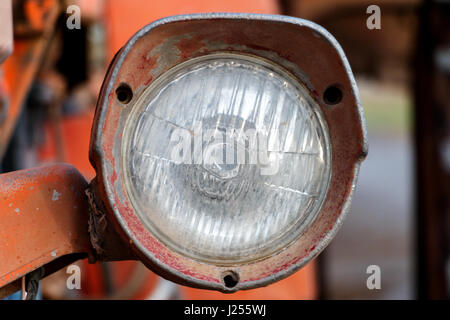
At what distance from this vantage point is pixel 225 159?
669mm

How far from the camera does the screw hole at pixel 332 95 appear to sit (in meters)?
0.68

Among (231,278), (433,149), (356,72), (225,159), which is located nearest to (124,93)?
(225,159)

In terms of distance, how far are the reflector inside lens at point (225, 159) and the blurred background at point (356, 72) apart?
26.5 inches

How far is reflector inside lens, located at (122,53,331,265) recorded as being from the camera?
2.18 ft

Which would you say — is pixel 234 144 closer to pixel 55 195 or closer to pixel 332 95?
pixel 332 95

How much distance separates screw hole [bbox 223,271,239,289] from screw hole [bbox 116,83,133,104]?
0.78ft

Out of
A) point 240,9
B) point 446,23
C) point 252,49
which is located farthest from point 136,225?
point 446,23

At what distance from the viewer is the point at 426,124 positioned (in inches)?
123

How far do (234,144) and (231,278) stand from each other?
161 mm

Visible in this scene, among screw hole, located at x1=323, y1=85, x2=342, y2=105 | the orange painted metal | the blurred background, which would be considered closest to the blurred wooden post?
the blurred background

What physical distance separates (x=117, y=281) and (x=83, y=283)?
1.36 ft

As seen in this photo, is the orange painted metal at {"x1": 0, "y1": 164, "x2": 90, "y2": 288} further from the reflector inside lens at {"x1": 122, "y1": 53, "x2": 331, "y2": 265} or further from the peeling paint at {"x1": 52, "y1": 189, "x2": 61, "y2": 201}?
the reflector inside lens at {"x1": 122, "y1": 53, "x2": 331, "y2": 265}

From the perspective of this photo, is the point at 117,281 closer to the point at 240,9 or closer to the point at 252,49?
the point at 240,9

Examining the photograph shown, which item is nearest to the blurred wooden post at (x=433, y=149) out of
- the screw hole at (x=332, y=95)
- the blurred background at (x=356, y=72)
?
the blurred background at (x=356, y=72)
